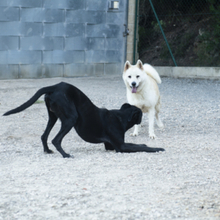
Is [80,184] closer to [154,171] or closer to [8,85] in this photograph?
[154,171]

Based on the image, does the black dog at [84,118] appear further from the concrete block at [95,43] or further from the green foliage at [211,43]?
the green foliage at [211,43]

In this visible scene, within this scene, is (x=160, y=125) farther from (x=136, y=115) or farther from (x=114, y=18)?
(x=114, y=18)

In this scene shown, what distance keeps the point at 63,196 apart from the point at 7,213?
450 millimetres

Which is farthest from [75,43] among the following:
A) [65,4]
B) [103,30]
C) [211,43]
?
→ [211,43]

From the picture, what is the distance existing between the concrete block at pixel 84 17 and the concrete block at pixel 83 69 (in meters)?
1.20

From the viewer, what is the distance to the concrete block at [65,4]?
35.7 feet

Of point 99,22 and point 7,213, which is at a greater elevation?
point 99,22

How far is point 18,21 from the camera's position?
1059 cm

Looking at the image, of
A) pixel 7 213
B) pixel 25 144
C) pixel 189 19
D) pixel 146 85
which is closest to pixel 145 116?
pixel 146 85

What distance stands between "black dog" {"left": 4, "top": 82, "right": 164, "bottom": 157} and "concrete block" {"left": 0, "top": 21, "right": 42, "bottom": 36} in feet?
21.7

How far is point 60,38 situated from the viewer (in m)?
11.2

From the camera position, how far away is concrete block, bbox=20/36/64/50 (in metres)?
10.8

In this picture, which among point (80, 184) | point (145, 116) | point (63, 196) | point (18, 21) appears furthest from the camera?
point (18, 21)

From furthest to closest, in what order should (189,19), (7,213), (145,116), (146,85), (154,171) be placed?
(189,19), (145,116), (146,85), (154,171), (7,213)
